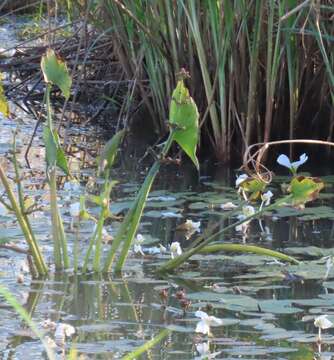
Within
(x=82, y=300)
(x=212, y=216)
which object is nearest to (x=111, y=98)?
(x=212, y=216)

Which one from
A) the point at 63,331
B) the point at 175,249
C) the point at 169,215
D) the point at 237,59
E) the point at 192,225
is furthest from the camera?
the point at 237,59

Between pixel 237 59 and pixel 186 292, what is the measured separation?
172 centimetres

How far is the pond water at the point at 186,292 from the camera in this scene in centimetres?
222

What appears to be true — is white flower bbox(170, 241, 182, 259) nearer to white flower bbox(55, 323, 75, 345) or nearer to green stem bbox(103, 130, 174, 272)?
green stem bbox(103, 130, 174, 272)

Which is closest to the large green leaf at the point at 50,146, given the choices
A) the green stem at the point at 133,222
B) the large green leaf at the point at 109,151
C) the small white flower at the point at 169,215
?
the large green leaf at the point at 109,151

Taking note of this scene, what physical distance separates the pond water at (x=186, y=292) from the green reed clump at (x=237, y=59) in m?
0.53

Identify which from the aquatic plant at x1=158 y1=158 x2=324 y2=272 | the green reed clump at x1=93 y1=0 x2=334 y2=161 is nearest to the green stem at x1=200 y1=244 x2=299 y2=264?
the aquatic plant at x1=158 y1=158 x2=324 y2=272

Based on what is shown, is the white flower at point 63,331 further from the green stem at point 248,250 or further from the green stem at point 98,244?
the green stem at point 248,250

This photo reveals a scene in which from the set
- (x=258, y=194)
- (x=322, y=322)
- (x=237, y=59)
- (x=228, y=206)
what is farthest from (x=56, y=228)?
(x=237, y=59)

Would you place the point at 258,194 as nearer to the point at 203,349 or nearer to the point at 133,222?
the point at 133,222

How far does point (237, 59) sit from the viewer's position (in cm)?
418

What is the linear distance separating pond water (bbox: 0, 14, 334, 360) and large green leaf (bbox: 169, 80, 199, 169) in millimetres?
362

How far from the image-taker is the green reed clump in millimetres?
4012

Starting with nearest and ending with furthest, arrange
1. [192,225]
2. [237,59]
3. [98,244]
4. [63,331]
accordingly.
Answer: [63,331], [98,244], [192,225], [237,59]
